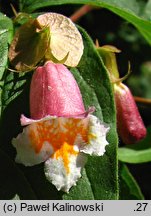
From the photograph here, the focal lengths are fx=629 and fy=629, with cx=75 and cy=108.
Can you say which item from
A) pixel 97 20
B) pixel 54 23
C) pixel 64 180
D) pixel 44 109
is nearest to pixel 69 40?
pixel 54 23

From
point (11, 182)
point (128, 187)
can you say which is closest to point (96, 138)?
point (11, 182)

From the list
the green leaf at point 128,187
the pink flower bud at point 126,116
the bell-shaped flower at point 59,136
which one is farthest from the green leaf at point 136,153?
the bell-shaped flower at point 59,136

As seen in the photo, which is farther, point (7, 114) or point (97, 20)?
point (97, 20)

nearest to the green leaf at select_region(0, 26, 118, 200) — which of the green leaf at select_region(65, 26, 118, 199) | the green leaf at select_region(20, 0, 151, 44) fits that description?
the green leaf at select_region(65, 26, 118, 199)

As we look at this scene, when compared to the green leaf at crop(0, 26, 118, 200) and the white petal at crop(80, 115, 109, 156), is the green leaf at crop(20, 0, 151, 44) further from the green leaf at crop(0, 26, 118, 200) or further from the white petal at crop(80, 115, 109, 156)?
the white petal at crop(80, 115, 109, 156)

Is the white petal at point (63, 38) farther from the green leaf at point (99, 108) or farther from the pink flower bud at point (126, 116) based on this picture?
the pink flower bud at point (126, 116)

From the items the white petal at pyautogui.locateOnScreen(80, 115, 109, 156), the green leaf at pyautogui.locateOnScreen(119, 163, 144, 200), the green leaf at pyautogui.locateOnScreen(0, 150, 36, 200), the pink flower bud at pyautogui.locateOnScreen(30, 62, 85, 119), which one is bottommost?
the green leaf at pyautogui.locateOnScreen(119, 163, 144, 200)

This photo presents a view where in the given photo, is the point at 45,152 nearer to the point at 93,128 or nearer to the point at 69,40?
the point at 93,128
